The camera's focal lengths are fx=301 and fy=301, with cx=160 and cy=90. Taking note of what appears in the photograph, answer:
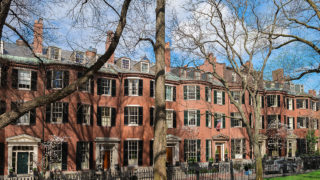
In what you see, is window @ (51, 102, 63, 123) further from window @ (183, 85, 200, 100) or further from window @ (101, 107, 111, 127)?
window @ (183, 85, 200, 100)

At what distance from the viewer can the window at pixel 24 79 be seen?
81.9 ft

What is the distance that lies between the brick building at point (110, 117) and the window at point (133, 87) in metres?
0.10

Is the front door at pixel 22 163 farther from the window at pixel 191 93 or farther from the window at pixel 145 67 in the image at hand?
the window at pixel 191 93

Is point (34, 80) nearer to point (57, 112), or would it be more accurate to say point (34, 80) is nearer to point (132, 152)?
point (57, 112)

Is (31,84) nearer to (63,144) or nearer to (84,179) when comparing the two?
(63,144)

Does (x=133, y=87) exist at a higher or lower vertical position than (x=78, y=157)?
higher

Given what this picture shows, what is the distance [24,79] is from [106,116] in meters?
8.10

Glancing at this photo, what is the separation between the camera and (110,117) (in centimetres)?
2923

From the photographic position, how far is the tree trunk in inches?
348

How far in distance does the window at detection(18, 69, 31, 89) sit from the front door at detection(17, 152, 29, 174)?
5.50 m

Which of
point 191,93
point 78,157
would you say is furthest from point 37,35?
point 191,93

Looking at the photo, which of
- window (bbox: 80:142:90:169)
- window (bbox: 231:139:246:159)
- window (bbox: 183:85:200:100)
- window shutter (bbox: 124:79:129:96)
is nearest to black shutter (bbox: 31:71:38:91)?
window (bbox: 80:142:90:169)

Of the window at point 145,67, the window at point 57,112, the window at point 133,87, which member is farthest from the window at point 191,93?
the window at point 57,112

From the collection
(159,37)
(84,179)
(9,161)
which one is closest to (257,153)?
(84,179)
